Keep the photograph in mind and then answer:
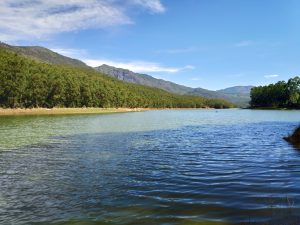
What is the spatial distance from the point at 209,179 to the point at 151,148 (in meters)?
14.4

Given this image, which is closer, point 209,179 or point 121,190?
point 121,190

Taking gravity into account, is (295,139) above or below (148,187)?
above

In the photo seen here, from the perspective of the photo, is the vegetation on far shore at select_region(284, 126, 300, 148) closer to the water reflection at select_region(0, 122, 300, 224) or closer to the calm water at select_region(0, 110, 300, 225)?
the water reflection at select_region(0, 122, 300, 224)

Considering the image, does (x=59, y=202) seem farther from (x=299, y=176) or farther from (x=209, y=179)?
(x=299, y=176)

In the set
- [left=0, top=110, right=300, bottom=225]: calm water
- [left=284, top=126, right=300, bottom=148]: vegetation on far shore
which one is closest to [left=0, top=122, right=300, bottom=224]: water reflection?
[left=0, top=110, right=300, bottom=225]: calm water

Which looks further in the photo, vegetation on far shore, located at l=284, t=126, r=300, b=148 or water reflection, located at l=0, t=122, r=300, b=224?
vegetation on far shore, located at l=284, t=126, r=300, b=148

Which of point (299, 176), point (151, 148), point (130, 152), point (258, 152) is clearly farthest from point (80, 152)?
point (299, 176)

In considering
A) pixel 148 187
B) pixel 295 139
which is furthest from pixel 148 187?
pixel 295 139

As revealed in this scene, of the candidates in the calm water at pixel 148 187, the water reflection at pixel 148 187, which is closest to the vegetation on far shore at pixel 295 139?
the water reflection at pixel 148 187

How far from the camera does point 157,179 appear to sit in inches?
753

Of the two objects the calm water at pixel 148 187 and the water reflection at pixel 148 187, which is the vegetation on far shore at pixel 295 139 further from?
the calm water at pixel 148 187

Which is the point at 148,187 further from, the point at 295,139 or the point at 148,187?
the point at 295,139

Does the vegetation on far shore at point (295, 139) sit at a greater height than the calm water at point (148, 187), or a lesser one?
greater

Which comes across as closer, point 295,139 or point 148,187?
point 148,187
